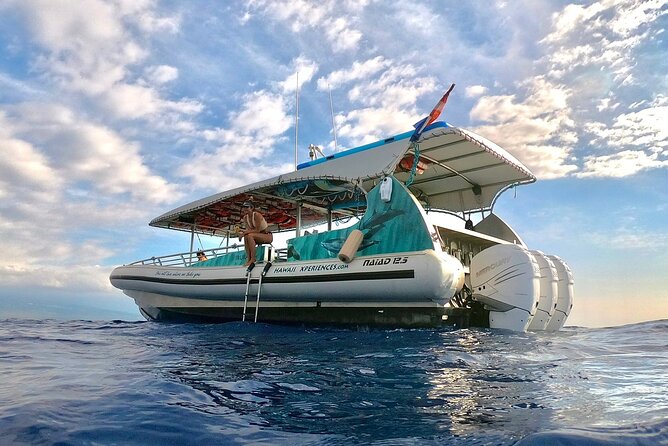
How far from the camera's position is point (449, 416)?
2.23 m

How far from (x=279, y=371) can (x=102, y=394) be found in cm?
134

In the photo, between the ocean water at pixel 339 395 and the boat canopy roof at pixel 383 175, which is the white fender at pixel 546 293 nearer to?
the ocean water at pixel 339 395

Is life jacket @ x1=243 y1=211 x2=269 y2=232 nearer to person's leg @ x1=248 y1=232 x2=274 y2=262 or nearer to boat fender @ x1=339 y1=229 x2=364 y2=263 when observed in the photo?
person's leg @ x1=248 y1=232 x2=274 y2=262

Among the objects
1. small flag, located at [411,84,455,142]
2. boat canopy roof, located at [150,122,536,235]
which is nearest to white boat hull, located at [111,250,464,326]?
boat canopy roof, located at [150,122,536,235]

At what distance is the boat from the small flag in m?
0.09

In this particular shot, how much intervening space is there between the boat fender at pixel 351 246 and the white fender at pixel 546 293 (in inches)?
123

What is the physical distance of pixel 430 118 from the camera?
748 cm

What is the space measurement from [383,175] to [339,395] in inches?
206

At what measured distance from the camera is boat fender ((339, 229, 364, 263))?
24.2 feet

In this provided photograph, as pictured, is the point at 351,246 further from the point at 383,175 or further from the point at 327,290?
the point at 383,175

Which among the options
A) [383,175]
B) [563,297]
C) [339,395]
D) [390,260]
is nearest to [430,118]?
[383,175]

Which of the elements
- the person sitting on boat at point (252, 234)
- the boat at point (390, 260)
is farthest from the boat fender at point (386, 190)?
the person sitting on boat at point (252, 234)

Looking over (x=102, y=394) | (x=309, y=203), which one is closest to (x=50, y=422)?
(x=102, y=394)

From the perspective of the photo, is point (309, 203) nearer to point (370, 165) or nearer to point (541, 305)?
point (370, 165)
